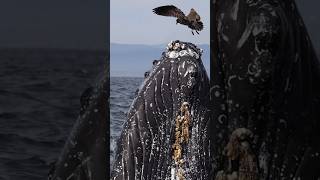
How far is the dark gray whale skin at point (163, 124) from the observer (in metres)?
2.49

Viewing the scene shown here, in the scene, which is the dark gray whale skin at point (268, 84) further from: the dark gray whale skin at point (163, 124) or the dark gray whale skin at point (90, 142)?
the dark gray whale skin at point (163, 124)

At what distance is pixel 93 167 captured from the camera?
→ 2.07 metres

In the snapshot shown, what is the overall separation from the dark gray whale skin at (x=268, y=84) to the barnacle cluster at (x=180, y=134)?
23.5 inches

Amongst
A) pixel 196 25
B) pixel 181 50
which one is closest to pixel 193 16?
pixel 196 25

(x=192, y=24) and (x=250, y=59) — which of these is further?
(x=192, y=24)

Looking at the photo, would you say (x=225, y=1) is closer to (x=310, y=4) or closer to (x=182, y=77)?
(x=310, y=4)

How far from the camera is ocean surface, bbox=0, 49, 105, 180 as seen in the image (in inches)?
82.2

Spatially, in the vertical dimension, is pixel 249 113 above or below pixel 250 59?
below

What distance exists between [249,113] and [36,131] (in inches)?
27.4

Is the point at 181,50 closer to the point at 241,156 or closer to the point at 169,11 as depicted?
the point at 169,11

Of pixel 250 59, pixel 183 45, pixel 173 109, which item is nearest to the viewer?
pixel 250 59

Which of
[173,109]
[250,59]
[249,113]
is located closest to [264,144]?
[249,113]

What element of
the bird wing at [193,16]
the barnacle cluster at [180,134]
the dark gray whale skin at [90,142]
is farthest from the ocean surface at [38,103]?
the bird wing at [193,16]

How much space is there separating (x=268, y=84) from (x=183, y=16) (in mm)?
964
